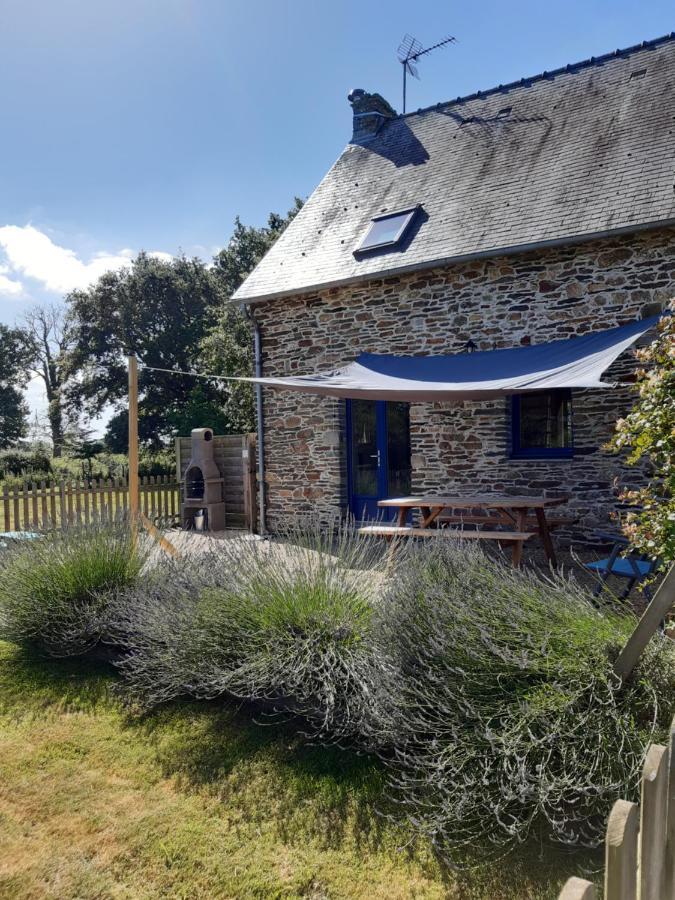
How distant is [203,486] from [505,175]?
21.6 feet

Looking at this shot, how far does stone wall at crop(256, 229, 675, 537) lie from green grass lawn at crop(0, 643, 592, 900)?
527 centimetres

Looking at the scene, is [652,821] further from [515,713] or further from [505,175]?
[505,175]

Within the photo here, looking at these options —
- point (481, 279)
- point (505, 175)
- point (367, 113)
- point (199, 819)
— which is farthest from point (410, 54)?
point (199, 819)

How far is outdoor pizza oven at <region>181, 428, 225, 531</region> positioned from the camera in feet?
32.9

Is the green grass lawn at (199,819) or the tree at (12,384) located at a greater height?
the tree at (12,384)

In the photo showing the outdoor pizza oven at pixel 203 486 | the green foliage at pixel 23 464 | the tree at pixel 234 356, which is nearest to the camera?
the outdoor pizza oven at pixel 203 486

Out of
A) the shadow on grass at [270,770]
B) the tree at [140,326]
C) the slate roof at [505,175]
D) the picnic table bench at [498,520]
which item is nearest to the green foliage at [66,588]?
the shadow on grass at [270,770]

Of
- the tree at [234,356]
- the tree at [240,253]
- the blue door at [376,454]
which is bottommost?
the blue door at [376,454]

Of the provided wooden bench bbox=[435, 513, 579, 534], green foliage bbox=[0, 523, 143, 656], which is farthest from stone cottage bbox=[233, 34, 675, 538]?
green foliage bbox=[0, 523, 143, 656]

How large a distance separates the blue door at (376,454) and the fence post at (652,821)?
23.9 ft

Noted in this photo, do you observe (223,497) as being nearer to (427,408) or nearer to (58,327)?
(427,408)

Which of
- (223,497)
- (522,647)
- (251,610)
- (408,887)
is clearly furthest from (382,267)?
(408,887)

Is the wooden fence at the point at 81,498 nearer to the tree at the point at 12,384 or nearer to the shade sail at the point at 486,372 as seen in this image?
the shade sail at the point at 486,372

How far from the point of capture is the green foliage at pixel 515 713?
199 cm
